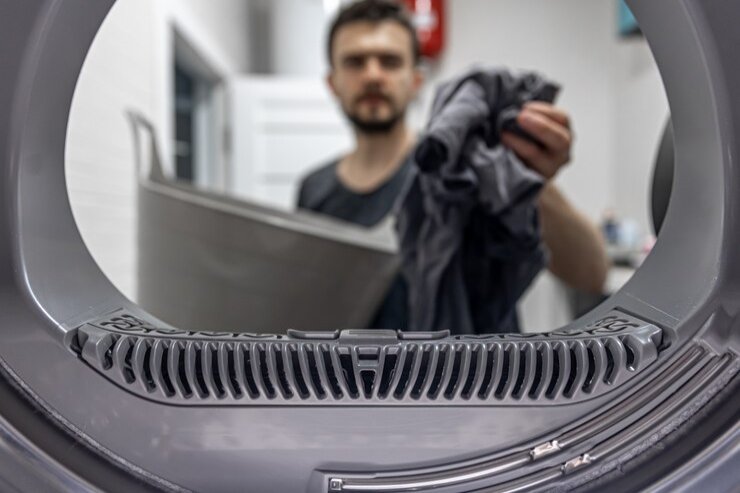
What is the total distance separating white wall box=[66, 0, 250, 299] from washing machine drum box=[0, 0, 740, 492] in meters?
0.74

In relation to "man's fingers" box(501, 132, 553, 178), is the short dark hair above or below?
above

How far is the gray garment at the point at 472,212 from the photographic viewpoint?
53 centimetres

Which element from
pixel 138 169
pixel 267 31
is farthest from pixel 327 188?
pixel 267 31

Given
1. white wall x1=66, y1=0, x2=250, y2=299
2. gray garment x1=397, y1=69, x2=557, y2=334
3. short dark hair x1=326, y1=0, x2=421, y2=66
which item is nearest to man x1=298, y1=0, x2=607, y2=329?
short dark hair x1=326, y1=0, x2=421, y2=66

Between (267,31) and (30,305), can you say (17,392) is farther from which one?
(267,31)

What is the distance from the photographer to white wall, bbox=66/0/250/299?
116cm

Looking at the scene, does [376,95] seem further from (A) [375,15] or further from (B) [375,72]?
(A) [375,15]

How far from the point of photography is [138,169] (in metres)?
0.69

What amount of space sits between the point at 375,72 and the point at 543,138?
83 centimetres

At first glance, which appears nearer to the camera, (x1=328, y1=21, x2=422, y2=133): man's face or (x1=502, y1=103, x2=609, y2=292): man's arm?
(x1=502, y1=103, x2=609, y2=292): man's arm

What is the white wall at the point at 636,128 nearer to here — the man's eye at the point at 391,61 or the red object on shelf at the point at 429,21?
the red object on shelf at the point at 429,21

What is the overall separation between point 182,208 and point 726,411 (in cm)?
55

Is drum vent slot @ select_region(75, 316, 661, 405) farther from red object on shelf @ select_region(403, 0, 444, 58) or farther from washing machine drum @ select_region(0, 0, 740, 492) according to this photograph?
red object on shelf @ select_region(403, 0, 444, 58)

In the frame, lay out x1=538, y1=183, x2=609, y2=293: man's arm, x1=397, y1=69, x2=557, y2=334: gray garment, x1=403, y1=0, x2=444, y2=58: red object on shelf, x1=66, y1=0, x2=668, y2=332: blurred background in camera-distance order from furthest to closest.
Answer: x1=403, y1=0, x2=444, y2=58: red object on shelf, x1=66, y1=0, x2=668, y2=332: blurred background, x1=538, y1=183, x2=609, y2=293: man's arm, x1=397, y1=69, x2=557, y2=334: gray garment
